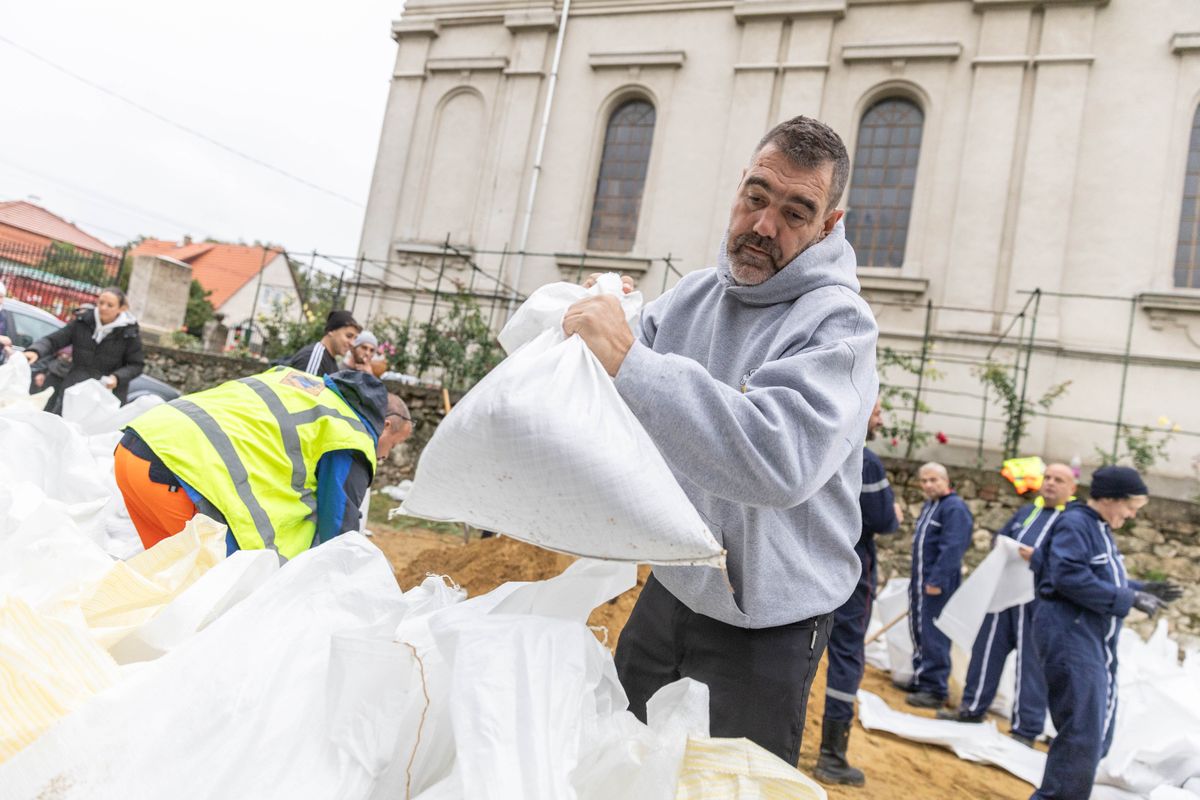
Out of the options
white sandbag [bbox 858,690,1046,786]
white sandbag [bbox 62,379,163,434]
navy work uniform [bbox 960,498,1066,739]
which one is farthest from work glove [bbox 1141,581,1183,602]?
white sandbag [bbox 62,379,163,434]

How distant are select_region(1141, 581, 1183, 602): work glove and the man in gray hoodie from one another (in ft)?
11.9

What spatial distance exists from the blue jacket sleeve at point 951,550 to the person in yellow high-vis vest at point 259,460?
4.70 metres

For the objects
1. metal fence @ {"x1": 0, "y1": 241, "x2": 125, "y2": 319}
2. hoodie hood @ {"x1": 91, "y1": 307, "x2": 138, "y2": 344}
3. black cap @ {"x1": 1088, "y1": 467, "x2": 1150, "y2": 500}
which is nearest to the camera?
black cap @ {"x1": 1088, "y1": 467, "x2": 1150, "y2": 500}

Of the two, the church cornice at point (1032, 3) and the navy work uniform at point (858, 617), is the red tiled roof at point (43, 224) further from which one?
the navy work uniform at point (858, 617)

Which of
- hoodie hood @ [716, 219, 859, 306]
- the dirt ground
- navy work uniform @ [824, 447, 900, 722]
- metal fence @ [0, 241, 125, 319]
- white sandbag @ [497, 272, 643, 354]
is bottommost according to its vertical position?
the dirt ground

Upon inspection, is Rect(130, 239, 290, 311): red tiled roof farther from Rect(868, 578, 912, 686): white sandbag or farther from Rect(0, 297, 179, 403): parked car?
Rect(868, 578, 912, 686): white sandbag

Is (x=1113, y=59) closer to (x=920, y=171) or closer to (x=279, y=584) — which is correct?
(x=920, y=171)

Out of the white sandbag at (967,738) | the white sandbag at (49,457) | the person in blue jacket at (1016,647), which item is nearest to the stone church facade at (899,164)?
the person in blue jacket at (1016,647)

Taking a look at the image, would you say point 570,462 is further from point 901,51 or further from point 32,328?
point 901,51

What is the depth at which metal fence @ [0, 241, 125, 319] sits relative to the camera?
14.1m

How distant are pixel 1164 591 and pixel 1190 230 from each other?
7.71 m

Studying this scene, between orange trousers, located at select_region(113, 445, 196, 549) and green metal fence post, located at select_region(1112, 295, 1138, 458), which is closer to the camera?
orange trousers, located at select_region(113, 445, 196, 549)

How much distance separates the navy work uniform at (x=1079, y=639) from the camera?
3.61 metres

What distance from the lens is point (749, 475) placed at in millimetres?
1113
